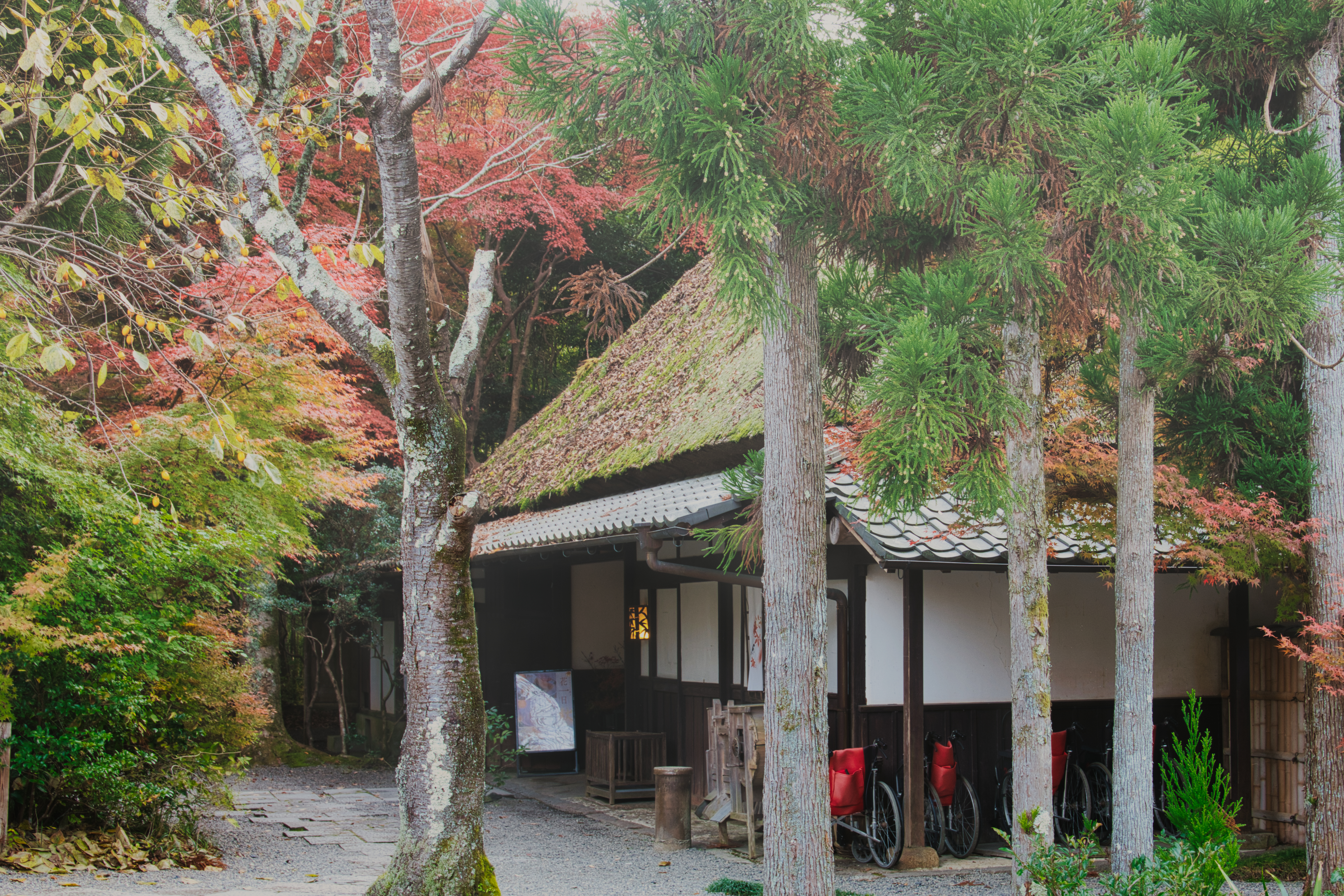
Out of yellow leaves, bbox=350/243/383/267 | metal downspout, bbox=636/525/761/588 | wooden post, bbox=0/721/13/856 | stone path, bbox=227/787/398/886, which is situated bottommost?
stone path, bbox=227/787/398/886

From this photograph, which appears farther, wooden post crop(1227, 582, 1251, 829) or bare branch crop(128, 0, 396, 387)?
wooden post crop(1227, 582, 1251, 829)

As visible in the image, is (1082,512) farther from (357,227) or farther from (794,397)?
(357,227)

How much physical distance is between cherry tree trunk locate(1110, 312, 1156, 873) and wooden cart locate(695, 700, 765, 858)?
2.40m

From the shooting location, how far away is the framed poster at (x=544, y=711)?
1164 centimetres

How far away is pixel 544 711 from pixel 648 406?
3.56m

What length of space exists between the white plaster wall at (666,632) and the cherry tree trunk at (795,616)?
5414mm

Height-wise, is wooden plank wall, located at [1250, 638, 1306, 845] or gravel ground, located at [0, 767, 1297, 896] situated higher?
wooden plank wall, located at [1250, 638, 1306, 845]

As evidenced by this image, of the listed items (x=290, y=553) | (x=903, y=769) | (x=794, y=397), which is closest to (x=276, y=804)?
(x=290, y=553)

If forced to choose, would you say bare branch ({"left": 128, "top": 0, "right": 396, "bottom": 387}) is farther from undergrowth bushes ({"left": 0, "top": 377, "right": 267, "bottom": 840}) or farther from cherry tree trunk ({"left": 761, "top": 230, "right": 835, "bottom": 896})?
undergrowth bushes ({"left": 0, "top": 377, "right": 267, "bottom": 840})

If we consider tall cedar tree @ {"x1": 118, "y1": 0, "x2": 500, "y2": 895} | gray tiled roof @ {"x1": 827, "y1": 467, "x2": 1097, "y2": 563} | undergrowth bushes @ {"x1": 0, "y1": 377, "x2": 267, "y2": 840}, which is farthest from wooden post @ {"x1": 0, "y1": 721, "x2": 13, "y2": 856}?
gray tiled roof @ {"x1": 827, "y1": 467, "x2": 1097, "y2": 563}

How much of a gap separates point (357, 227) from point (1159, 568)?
582 cm

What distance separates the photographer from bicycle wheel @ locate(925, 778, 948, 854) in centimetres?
757

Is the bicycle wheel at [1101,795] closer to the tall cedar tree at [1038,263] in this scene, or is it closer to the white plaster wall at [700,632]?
the tall cedar tree at [1038,263]

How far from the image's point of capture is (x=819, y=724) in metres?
5.23
